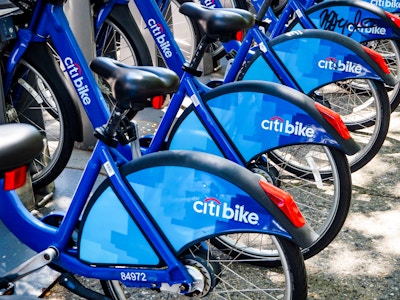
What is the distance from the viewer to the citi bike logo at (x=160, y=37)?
4.47 meters

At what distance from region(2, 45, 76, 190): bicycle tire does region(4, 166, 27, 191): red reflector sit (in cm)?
181

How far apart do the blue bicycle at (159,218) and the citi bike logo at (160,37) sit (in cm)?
163

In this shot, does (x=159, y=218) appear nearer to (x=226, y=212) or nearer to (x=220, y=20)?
(x=226, y=212)

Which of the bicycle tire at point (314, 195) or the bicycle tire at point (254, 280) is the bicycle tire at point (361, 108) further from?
the bicycle tire at point (254, 280)

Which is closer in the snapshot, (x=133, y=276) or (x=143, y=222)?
(x=143, y=222)

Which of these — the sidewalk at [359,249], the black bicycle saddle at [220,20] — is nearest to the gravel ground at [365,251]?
the sidewalk at [359,249]

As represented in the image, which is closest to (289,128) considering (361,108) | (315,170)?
(315,170)

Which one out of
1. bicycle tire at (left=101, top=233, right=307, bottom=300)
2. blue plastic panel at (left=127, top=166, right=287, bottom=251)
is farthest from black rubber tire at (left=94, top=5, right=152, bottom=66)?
blue plastic panel at (left=127, top=166, right=287, bottom=251)

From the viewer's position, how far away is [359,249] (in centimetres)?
389

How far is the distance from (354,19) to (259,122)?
1881 mm

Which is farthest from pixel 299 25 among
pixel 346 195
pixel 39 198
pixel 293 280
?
pixel 293 280

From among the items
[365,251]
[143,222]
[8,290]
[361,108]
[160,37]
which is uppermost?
[160,37]

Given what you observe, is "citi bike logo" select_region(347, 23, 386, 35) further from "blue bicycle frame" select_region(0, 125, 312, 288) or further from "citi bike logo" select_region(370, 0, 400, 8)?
"blue bicycle frame" select_region(0, 125, 312, 288)

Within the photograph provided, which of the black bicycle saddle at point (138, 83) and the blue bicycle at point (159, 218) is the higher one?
the black bicycle saddle at point (138, 83)
